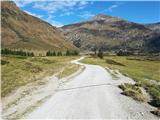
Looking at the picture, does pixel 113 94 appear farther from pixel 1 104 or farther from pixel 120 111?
pixel 1 104

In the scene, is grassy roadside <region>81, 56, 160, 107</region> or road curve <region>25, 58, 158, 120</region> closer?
road curve <region>25, 58, 158, 120</region>

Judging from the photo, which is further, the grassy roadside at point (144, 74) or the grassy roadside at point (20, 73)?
the grassy roadside at point (20, 73)

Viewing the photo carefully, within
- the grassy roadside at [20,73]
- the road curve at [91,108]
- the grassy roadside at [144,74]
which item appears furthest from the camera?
the grassy roadside at [20,73]

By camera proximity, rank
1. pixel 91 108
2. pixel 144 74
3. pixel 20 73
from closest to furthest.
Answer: pixel 91 108 → pixel 20 73 → pixel 144 74

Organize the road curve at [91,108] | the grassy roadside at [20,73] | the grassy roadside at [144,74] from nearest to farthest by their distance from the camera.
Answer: the road curve at [91,108] < the grassy roadside at [144,74] < the grassy roadside at [20,73]

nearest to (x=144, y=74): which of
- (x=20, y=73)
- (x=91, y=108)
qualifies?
(x=20, y=73)

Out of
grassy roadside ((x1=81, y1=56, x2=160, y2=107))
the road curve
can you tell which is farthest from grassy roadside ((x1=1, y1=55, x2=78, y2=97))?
grassy roadside ((x1=81, y1=56, x2=160, y2=107))

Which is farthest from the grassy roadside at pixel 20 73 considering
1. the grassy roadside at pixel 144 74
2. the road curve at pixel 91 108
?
the grassy roadside at pixel 144 74

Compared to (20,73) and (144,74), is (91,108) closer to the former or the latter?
(20,73)

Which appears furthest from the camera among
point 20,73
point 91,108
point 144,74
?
point 144,74

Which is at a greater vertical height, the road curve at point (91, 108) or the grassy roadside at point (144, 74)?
the road curve at point (91, 108)

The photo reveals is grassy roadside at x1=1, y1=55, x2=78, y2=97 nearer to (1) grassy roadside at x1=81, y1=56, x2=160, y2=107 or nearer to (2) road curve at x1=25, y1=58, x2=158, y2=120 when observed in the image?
(2) road curve at x1=25, y1=58, x2=158, y2=120

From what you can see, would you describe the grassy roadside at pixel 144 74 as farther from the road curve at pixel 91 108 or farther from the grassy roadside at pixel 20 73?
the grassy roadside at pixel 20 73

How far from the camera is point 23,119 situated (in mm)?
20234
